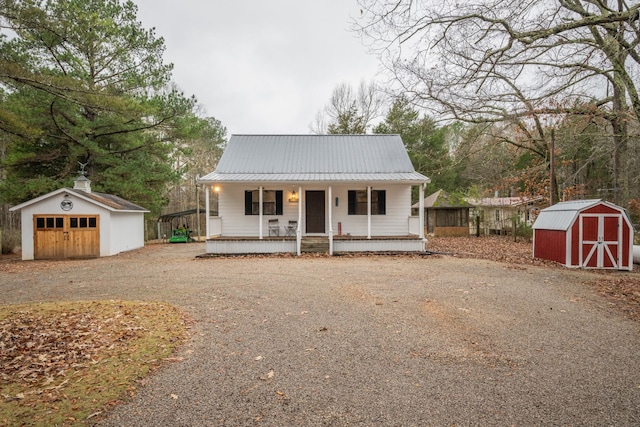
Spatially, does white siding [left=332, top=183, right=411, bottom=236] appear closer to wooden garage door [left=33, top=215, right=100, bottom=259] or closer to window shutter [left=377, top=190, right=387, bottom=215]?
window shutter [left=377, top=190, right=387, bottom=215]

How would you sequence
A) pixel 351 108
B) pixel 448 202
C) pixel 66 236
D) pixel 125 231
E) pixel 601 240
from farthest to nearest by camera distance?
1. pixel 351 108
2. pixel 448 202
3. pixel 125 231
4. pixel 66 236
5. pixel 601 240

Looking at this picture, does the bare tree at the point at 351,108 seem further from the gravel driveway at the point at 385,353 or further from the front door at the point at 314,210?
the gravel driveway at the point at 385,353

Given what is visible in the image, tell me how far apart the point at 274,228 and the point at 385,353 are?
1106 centimetres

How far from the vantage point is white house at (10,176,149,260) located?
13.9m

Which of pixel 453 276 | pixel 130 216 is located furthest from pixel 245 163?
pixel 453 276

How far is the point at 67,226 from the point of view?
1430 cm

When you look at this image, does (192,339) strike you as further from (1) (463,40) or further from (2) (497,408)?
(1) (463,40)

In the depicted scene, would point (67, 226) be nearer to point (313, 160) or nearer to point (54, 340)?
point (313, 160)

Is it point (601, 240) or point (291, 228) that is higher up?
point (291, 228)

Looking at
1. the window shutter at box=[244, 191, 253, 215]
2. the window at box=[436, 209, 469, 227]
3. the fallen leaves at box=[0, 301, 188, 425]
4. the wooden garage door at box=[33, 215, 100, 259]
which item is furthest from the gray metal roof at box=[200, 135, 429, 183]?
the window at box=[436, 209, 469, 227]

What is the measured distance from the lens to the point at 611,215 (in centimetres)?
1074

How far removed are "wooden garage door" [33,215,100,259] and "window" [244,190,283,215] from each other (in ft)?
21.2

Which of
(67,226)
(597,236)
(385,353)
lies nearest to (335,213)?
(597,236)

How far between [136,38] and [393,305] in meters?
18.3
